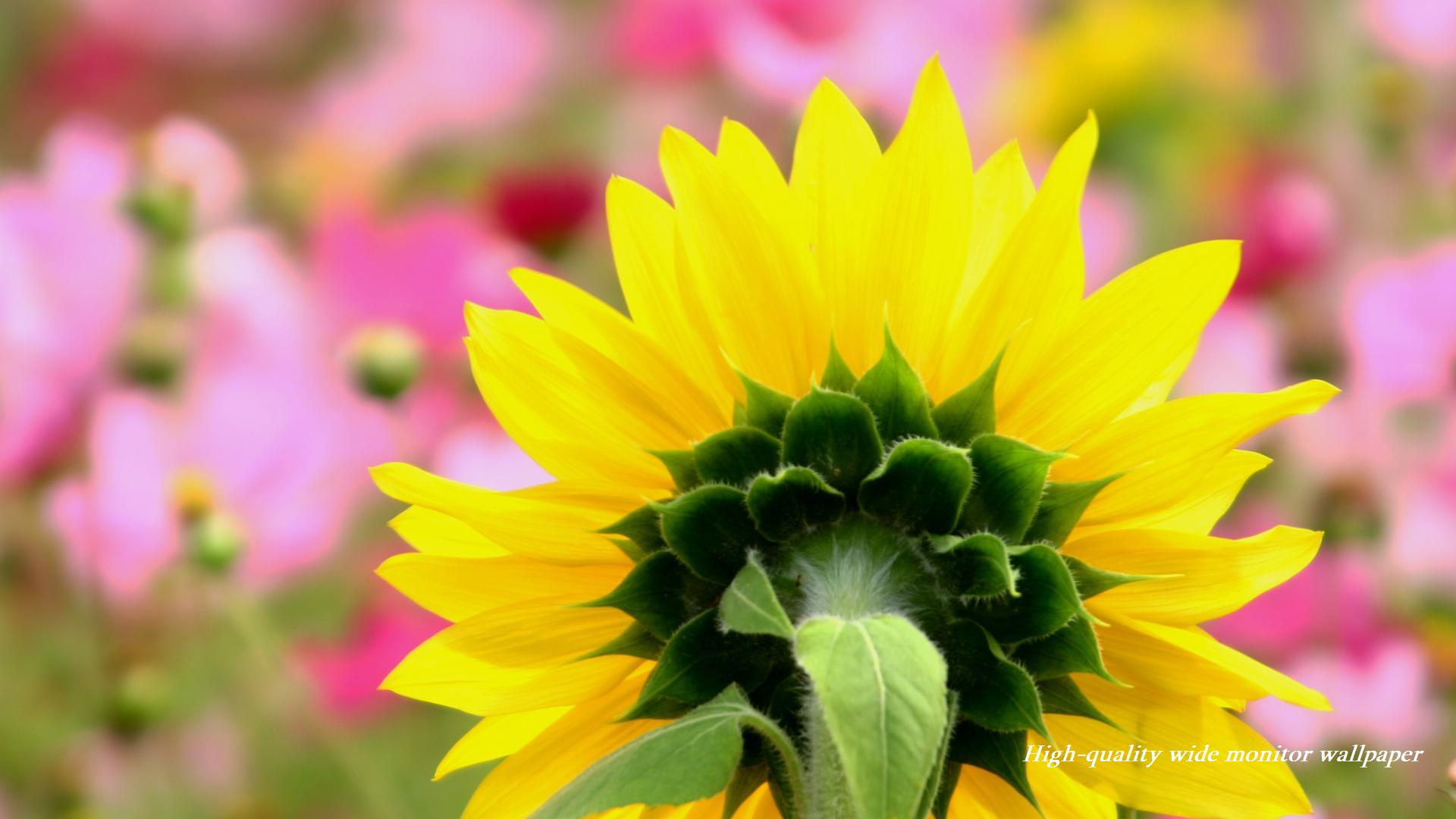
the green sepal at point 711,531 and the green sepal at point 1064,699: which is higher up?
the green sepal at point 711,531

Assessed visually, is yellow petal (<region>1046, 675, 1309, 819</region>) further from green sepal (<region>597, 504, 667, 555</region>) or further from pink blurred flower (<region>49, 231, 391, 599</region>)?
pink blurred flower (<region>49, 231, 391, 599</region>)

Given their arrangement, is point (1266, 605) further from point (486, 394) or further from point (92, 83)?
point (92, 83)

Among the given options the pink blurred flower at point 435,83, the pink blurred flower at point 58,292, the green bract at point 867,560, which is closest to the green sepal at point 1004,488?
the green bract at point 867,560

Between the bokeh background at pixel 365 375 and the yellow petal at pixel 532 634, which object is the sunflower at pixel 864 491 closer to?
the yellow petal at pixel 532 634

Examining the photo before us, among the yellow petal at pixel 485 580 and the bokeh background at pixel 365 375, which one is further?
the bokeh background at pixel 365 375

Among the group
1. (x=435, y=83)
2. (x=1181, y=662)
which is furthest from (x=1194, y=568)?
(x=435, y=83)

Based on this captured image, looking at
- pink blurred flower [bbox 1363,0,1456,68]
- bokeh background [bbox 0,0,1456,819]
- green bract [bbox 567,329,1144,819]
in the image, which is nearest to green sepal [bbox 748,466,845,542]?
green bract [bbox 567,329,1144,819]
